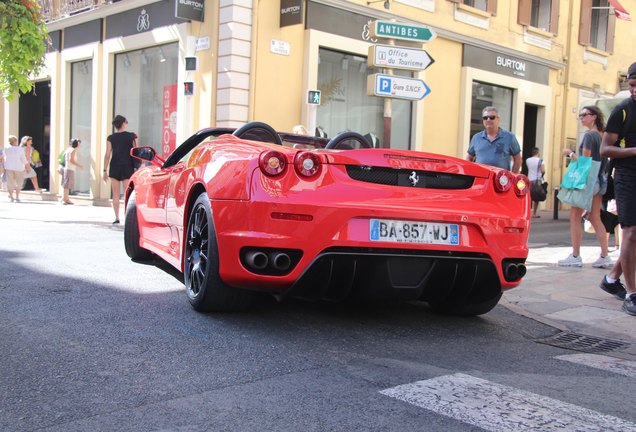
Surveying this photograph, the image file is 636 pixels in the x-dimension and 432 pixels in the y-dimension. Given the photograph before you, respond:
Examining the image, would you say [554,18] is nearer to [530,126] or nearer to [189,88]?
[530,126]

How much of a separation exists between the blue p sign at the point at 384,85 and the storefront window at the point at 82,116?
10975mm

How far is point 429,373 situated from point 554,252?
265 inches

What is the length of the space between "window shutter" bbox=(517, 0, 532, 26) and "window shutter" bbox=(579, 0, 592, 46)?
2.92 metres

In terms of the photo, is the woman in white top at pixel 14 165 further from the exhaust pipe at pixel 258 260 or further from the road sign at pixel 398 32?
the exhaust pipe at pixel 258 260

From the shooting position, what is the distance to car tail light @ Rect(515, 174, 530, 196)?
14.0 feet

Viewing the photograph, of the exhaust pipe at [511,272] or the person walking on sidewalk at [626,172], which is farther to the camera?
the person walking on sidewalk at [626,172]

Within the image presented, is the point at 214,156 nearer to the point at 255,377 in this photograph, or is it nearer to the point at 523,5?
the point at 255,377

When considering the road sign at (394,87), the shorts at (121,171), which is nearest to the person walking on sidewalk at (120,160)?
the shorts at (121,171)

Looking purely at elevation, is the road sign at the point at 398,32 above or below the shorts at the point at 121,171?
above

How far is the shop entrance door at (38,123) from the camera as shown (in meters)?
21.1

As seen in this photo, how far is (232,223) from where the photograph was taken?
373 cm

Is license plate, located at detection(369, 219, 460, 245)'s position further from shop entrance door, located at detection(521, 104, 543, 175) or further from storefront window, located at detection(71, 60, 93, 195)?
shop entrance door, located at detection(521, 104, 543, 175)

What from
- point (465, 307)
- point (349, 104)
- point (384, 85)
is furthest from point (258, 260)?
point (349, 104)

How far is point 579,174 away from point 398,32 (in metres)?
3.09
